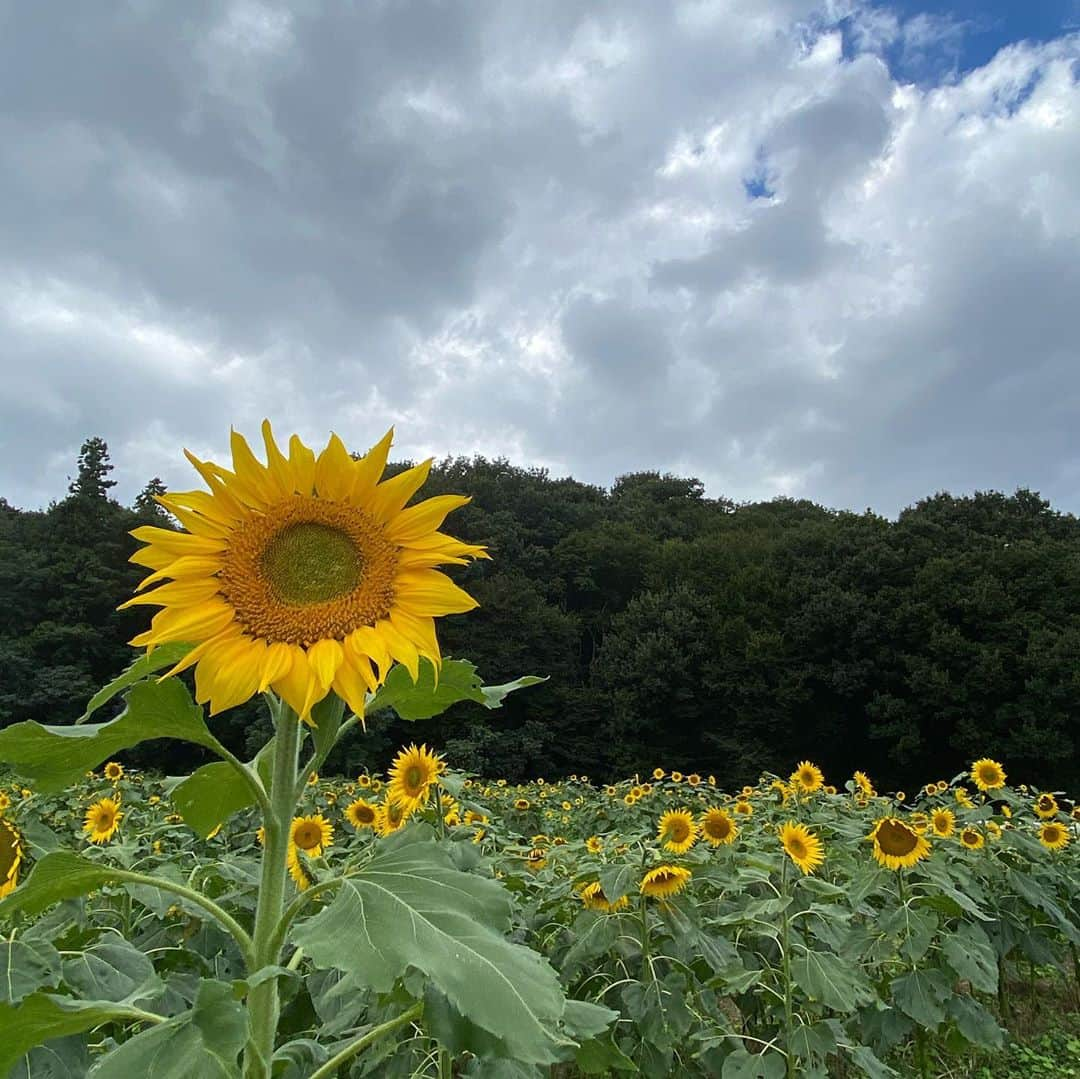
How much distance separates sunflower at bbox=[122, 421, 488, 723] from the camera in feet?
3.74

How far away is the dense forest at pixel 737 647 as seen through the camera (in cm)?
2469

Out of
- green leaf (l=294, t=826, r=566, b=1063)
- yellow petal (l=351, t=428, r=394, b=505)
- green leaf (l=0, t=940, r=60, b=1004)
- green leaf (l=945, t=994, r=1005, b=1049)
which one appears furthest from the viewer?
green leaf (l=945, t=994, r=1005, b=1049)

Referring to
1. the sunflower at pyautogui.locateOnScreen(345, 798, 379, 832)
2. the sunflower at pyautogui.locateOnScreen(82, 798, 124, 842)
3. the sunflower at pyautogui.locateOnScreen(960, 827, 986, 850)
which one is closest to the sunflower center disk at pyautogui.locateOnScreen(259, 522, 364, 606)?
the sunflower at pyautogui.locateOnScreen(82, 798, 124, 842)

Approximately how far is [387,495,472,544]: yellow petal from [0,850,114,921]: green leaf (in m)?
0.59

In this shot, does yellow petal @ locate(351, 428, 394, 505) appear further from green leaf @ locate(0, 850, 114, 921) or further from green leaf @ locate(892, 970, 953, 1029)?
green leaf @ locate(892, 970, 953, 1029)

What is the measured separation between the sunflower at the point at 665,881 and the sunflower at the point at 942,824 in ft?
7.69

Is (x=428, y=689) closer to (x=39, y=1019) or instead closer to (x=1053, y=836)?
(x=39, y=1019)

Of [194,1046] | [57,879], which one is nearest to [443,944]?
[194,1046]

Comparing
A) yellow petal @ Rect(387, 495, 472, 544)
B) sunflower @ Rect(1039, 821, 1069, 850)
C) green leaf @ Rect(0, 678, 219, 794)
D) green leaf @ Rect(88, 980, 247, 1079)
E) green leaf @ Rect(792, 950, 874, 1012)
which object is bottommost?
green leaf @ Rect(792, 950, 874, 1012)

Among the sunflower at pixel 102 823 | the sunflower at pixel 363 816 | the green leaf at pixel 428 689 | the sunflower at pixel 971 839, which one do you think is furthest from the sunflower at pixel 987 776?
the green leaf at pixel 428 689

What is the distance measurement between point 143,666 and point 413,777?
7.08ft

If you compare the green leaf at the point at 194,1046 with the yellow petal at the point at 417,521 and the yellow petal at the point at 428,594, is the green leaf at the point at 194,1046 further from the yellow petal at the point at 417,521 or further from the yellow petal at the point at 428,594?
the yellow petal at the point at 417,521

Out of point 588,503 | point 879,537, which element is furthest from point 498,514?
point 879,537

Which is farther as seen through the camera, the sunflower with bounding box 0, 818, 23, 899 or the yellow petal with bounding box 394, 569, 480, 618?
the sunflower with bounding box 0, 818, 23, 899
